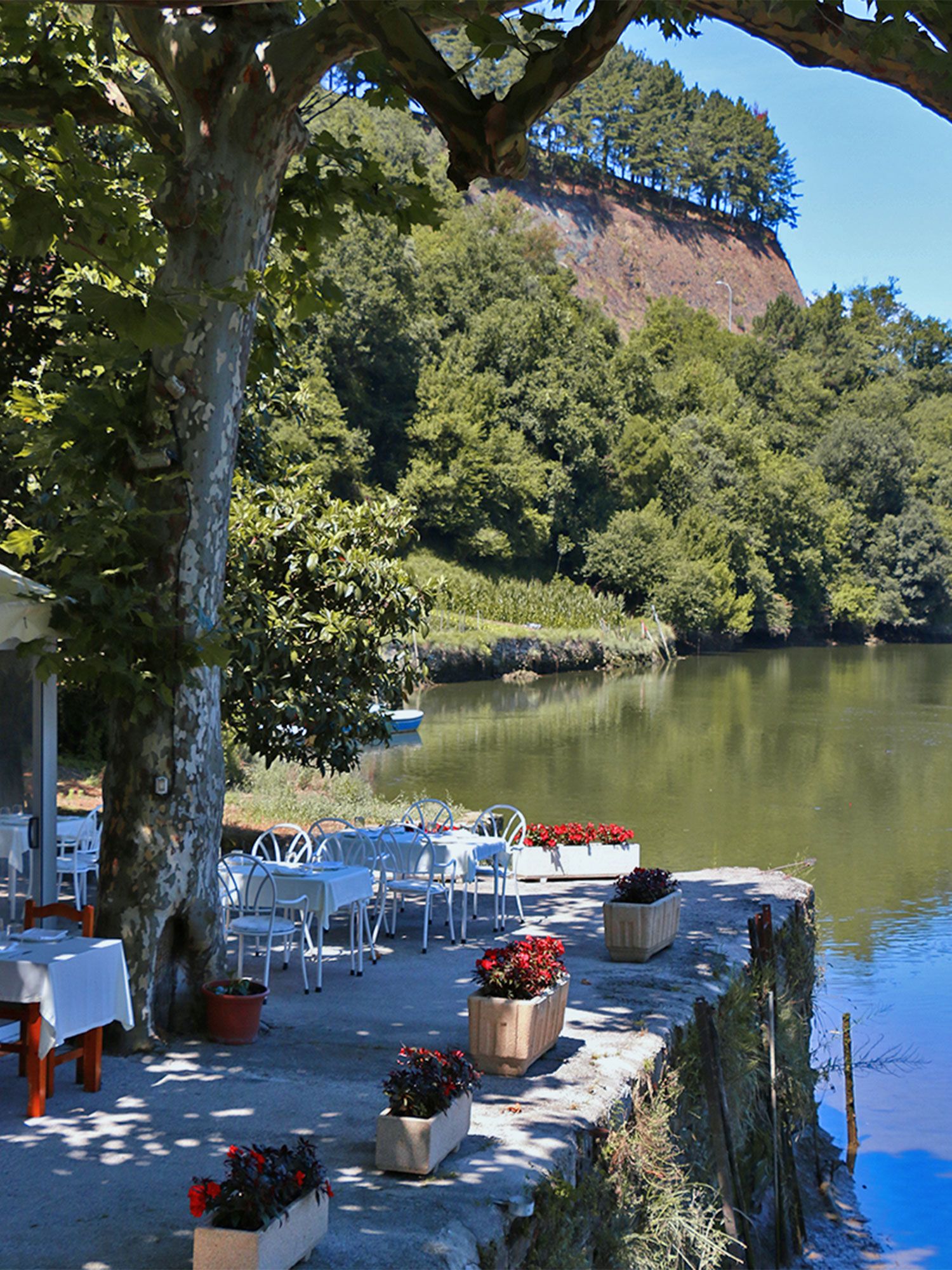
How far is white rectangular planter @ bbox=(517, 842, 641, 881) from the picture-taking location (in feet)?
41.5

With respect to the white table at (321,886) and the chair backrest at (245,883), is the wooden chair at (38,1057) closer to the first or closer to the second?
the chair backrest at (245,883)

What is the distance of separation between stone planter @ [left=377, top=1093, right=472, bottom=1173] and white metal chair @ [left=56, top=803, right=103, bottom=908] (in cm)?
480

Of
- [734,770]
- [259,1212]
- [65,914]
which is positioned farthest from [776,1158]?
[734,770]

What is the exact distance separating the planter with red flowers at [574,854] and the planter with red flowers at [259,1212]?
8500 mm

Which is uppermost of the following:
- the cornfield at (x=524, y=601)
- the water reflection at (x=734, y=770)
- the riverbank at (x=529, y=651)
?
the cornfield at (x=524, y=601)

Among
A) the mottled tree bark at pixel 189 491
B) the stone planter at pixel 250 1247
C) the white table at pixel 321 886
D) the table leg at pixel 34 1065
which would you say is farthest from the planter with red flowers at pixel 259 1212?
the white table at pixel 321 886

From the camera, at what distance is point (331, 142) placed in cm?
788

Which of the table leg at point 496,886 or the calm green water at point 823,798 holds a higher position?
the table leg at point 496,886

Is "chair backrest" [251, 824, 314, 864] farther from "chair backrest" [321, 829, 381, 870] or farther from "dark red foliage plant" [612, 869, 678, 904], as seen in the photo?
"dark red foliage plant" [612, 869, 678, 904]

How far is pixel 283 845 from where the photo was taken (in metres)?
14.2

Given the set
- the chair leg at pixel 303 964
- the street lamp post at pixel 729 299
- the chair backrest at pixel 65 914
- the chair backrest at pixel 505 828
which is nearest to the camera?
the chair backrest at pixel 65 914

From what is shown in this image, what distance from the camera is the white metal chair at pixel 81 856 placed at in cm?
991

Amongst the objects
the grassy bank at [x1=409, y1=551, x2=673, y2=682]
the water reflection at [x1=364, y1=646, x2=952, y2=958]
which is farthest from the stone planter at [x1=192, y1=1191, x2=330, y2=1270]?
the grassy bank at [x1=409, y1=551, x2=673, y2=682]

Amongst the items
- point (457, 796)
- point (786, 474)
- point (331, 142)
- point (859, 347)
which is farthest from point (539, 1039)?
point (859, 347)
